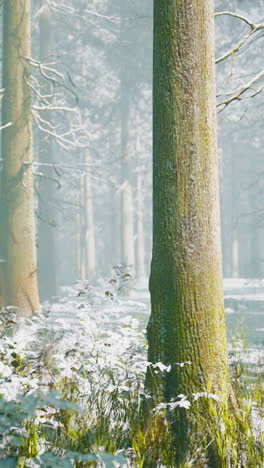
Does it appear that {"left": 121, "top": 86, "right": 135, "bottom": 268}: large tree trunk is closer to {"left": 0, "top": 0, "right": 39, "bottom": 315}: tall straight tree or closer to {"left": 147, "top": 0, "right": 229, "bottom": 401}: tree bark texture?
{"left": 0, "top": 0, "right": 39, "bottom": 315}: tall straight tree

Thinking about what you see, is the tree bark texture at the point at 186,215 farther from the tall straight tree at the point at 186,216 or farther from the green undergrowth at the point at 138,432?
the green undergrowth at the point at 138,432

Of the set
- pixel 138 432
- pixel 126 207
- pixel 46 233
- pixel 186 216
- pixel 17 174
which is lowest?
pixel 138 432

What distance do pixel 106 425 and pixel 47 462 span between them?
1.38 m

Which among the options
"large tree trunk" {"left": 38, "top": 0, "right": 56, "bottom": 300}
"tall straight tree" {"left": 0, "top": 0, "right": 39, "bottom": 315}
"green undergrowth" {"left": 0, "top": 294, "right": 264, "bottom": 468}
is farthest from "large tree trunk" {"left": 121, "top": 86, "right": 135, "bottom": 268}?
"green undergrowth" {"left": 0, "top": 294, "right": 264, "bottom": 468}

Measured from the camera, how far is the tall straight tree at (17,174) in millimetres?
9875

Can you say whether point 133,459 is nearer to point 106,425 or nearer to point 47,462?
point 106,425

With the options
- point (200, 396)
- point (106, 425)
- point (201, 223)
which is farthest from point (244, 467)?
point (201, 223)

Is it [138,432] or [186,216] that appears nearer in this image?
[138,432]

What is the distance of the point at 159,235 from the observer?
13.9ft

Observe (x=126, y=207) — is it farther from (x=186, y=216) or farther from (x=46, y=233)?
(x=186, y=216)

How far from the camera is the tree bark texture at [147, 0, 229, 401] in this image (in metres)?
4.07

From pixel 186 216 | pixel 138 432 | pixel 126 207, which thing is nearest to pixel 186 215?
pixel 186 216

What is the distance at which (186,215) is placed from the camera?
13.5 feet

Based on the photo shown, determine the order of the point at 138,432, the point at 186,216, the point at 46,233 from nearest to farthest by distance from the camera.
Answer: the point at 138,432
the point at 186,216
the point at 46,233
